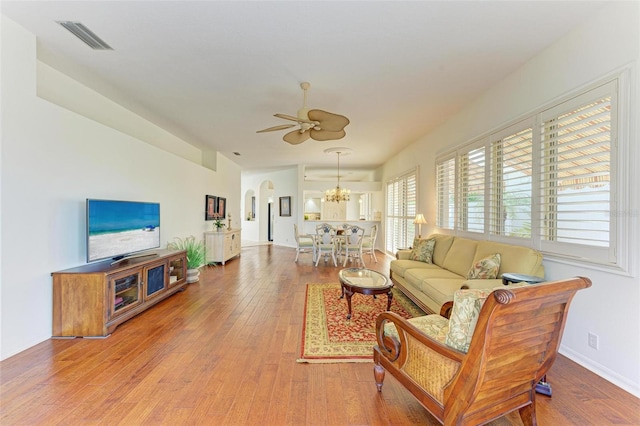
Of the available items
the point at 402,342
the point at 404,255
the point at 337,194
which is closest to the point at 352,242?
the point at 404,255

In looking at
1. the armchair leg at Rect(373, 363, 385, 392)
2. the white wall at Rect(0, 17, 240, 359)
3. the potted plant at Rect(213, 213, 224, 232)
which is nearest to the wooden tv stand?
the white wall at Rect(0, 17, 240, 359)

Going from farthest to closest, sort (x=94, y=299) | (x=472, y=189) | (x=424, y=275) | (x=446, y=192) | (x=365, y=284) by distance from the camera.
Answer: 1. (x=446, y=192)
2. (x=472, y=189)
3. (x=424, y=275)
4. (x=365, y=284)
5. (x=94, y=299)

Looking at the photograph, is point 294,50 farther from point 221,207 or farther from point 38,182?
point 221,207

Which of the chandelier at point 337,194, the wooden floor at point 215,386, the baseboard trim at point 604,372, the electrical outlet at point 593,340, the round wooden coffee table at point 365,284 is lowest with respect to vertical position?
the wooden floor at point 215,386

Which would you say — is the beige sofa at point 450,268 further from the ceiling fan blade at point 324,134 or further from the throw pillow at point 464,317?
the ceiling fan blade at point 324,134

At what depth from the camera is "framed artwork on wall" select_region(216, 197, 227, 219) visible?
6.93 metres

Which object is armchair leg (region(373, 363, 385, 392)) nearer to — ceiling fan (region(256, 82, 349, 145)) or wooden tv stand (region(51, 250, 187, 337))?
ceiling fan (region(256, 82, 349, 145))

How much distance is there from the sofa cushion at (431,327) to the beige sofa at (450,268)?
71 centimetres

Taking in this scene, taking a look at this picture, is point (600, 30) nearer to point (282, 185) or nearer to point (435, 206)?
point (435, 206)

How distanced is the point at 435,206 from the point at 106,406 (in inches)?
199

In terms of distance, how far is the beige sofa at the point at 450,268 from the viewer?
263cm

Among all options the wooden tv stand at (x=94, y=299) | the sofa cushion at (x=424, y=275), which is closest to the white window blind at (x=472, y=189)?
the sofa cushion at (x=424, y=275)

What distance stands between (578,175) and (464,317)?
2015 millimetres

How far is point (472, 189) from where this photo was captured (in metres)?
3.93
